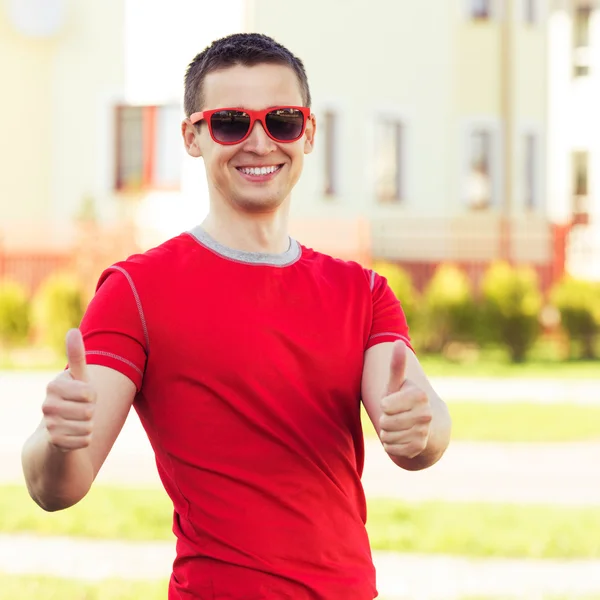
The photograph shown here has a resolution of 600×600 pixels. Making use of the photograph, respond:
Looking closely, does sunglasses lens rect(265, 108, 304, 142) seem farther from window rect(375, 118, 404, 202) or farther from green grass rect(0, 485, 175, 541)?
window rect(375, 118, 404, 202)

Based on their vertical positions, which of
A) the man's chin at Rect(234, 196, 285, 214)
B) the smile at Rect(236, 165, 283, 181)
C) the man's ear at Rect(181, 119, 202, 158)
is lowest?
the man's chin at Rect(234, 196, 285, 214)

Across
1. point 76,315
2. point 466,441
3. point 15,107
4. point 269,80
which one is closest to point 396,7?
point 15,107

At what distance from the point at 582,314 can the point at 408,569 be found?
1382 cm

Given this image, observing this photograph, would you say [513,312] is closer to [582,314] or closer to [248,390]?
[582,314]

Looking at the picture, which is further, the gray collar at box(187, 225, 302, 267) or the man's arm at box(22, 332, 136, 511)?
the gray collar at box(187, 225, 302, 267)

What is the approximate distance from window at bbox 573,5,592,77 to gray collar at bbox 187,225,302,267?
29.8 meters

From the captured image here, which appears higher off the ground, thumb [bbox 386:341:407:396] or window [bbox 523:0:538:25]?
window [bbox 523:0:538:25]

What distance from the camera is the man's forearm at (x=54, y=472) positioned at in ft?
7.93

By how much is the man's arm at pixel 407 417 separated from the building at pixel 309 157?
17.7 meters

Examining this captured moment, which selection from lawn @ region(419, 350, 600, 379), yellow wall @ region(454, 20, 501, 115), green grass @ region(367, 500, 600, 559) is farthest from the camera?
yellow wall @ region(454, 20, 501, 115)

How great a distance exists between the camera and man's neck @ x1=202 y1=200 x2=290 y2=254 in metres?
2.81

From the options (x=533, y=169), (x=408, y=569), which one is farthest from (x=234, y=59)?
(x=533, y=169)

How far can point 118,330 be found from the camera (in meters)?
2.59

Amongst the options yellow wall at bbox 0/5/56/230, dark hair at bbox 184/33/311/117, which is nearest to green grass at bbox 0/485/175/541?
dark hair at bbox 184/33/311/117
